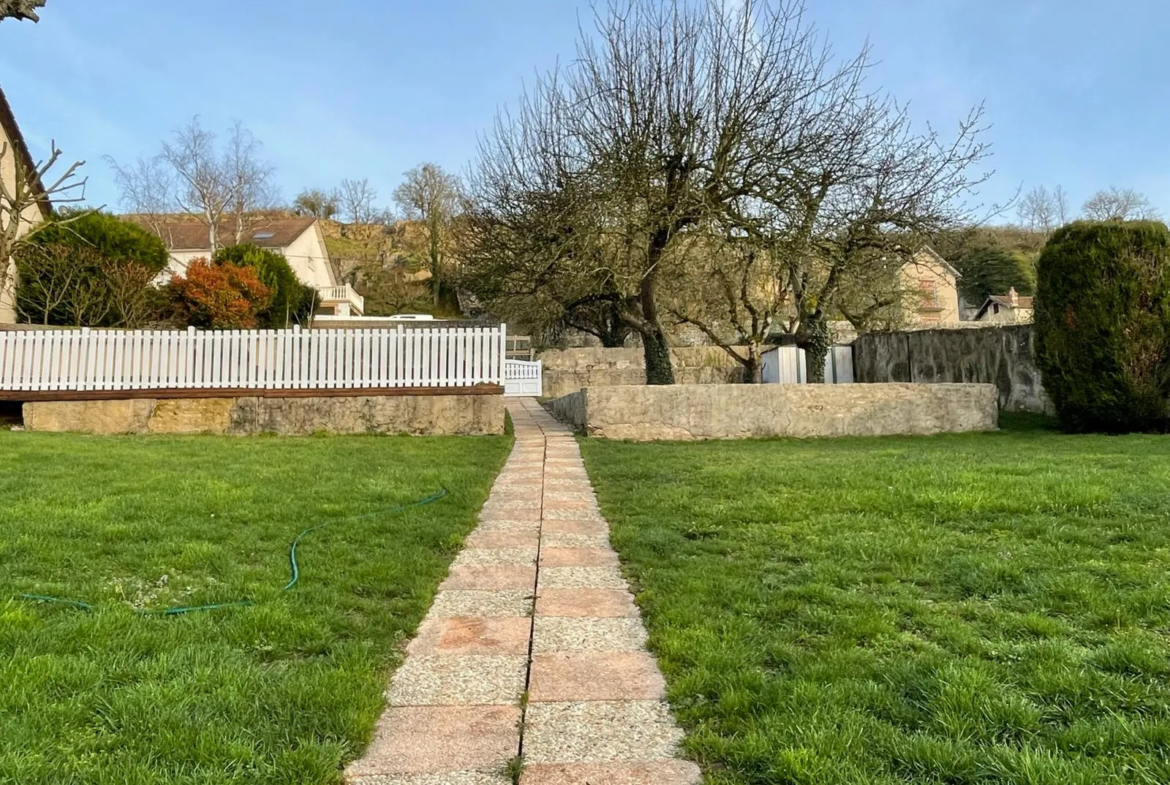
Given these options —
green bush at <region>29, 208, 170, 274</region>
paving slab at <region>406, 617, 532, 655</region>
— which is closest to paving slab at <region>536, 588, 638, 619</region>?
paving slab at <region>406, 617, 532, 655</region>

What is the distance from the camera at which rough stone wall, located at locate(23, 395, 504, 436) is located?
975 cm

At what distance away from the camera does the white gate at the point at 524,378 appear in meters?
18.4

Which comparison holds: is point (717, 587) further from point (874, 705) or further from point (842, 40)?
point (842, 40)

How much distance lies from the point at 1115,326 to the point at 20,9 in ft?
37.1

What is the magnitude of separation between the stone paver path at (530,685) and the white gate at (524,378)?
14.5 meters

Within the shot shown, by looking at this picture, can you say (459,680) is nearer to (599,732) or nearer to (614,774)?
(599,732)

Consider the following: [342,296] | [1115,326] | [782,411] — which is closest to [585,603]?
[782,411]

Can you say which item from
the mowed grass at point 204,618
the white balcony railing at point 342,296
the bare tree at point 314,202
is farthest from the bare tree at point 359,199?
the mowed grass at point 204,618

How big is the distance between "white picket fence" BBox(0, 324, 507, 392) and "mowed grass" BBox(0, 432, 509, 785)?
4.01 metres

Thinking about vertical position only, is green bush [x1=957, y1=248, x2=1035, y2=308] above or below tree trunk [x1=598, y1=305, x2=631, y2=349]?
above

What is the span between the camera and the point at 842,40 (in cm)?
1070

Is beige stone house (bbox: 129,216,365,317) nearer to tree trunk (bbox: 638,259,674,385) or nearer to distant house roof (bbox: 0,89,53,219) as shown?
distant house roof (bbox: 0,89,53,219)

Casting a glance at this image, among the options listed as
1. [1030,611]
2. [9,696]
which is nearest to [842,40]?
[1030,611]

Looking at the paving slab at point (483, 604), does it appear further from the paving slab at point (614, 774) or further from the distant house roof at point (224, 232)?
the distant house roof at point (224, 232)
